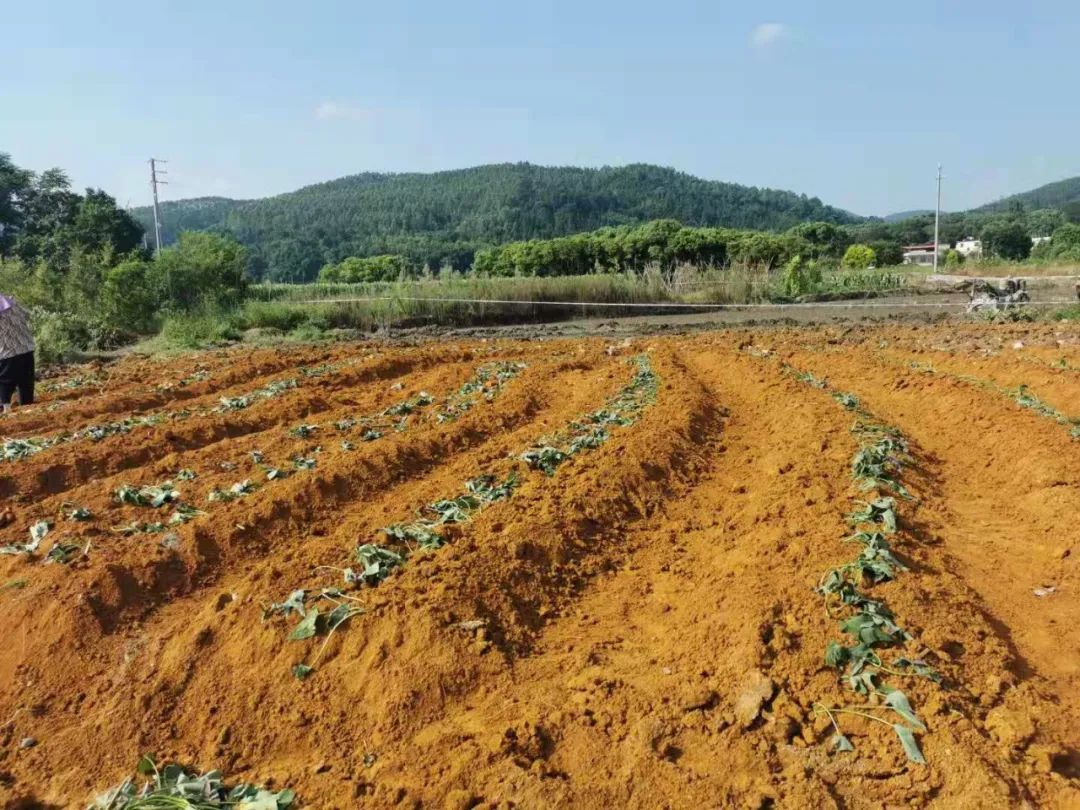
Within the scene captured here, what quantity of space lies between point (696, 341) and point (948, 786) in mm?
14130

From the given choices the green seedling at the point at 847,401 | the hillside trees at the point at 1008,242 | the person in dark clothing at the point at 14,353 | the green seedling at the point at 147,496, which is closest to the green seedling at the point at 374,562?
the green seedling at the point at 147,496

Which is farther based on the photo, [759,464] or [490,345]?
[490,345]

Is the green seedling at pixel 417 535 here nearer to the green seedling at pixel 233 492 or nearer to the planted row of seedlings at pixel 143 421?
the green seedling at pixel 233 492

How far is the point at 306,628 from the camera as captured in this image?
3.79m

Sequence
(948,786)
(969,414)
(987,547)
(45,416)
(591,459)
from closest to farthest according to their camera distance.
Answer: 1. (948,786)
2. (987,547)
3. (591,459)
4. (969,414)
5. (45,416)

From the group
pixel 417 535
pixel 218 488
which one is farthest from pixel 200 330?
pixel 417 535

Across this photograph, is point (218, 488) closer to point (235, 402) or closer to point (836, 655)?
point (235, 402)

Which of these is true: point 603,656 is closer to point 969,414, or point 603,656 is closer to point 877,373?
point 969,414

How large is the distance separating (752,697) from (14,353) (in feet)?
34.6

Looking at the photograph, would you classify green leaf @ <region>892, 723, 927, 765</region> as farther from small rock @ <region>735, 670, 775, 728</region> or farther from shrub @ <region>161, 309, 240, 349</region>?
shrub @ <region>161, 309, 240, 349</region>

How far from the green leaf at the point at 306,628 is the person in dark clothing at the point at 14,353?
8268 mm

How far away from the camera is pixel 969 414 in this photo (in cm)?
809

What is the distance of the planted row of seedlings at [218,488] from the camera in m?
5.15

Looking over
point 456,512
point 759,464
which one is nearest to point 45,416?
point 456,512
